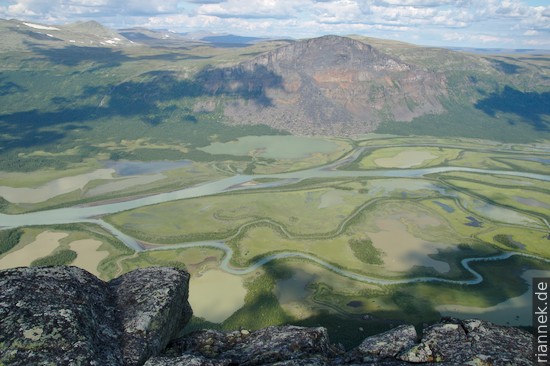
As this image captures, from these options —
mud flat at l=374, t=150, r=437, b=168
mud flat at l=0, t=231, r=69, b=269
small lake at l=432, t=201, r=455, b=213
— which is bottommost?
mud flat at l=0, t=231, r=69, b=269

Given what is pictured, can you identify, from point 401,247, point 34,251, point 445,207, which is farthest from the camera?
point 445,207

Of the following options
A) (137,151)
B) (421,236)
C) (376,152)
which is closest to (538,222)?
(421,236)

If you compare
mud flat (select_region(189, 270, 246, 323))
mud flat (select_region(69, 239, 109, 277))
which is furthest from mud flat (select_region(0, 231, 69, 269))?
mud flat (select_region(189, 270, 246, 323))

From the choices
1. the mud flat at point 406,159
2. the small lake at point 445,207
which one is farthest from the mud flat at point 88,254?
the mud flat at point 406,159

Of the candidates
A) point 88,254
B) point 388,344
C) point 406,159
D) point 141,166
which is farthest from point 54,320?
point 406,159

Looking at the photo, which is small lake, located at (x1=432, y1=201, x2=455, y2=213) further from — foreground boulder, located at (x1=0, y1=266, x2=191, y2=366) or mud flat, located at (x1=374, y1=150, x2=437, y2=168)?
foreground boulder, located at (x1=0, y1=266, x2=191, y2=366)

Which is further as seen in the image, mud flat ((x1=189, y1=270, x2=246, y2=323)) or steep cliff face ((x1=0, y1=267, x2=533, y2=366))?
mud flat ((x1=189, y1=270, x2=246, y2=323))

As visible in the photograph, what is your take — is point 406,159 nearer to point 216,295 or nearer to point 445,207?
point 445,207

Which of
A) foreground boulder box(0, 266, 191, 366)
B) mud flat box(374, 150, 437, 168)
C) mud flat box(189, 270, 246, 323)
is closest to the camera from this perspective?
foreground boulder box(0, 266, 191, 366)
